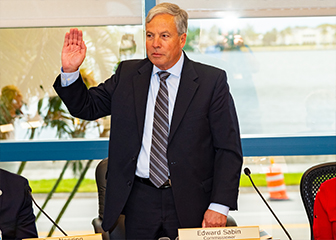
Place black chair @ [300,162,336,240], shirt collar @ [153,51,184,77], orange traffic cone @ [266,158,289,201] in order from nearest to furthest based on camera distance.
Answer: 1. shirt collar @ [153,51,184,77]
2. black chair @ [300,162,336,240]
3. orange traffic cone @ [266,158,289,201]

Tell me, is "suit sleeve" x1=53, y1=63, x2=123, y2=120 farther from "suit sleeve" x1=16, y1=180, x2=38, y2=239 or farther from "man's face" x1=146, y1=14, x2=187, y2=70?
"suit sleeve" x1=16, y1=180, x2=38, y2=239

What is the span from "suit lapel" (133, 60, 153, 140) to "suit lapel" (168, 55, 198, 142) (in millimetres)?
138

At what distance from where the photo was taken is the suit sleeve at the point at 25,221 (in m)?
1.73

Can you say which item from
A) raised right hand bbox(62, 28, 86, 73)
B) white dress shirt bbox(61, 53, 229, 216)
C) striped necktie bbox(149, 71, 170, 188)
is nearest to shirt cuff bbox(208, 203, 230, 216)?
white dress shirt bbox(61, 53, 229, 216)

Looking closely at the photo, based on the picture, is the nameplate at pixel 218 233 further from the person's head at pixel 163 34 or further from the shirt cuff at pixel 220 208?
the person's head at pixel 163 34

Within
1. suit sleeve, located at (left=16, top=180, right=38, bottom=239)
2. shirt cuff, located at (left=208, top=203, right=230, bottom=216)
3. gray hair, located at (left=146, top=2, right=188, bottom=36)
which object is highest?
gray hair, located at (left=146, top=2, right=188, bottom=36)

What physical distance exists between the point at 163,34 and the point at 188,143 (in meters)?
0.48

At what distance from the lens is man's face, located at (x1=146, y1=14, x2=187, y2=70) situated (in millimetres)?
1753

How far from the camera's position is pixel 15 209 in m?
1.78

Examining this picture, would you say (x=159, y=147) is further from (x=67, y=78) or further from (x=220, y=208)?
(x=67, y=78)

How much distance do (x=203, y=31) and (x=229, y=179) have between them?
6.00 feet

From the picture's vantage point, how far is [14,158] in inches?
126

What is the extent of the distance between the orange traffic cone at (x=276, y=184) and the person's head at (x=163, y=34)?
1.97m

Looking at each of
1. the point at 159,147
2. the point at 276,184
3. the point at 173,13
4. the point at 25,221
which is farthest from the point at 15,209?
the point at 276,184
